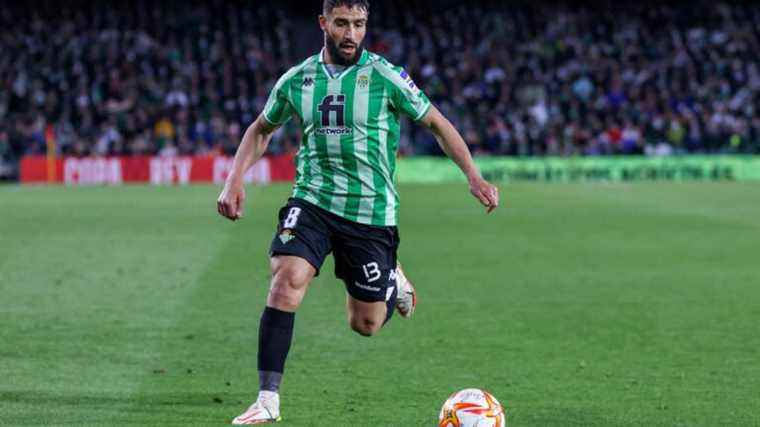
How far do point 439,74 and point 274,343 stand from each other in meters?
37.5

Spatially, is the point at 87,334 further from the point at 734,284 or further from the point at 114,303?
the point at 734,284

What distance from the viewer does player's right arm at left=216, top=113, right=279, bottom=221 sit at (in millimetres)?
6891

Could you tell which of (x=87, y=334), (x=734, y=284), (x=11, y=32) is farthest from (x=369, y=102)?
(x=11, y=32)

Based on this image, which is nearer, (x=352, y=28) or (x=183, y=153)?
(x=352, y=28)

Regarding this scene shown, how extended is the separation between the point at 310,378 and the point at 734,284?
21.9 ft

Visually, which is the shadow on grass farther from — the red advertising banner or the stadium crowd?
the stadium crowd

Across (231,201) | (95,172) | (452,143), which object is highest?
(452,143)

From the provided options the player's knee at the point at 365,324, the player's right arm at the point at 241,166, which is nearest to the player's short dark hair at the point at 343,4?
the player's right arm at the point at 241,166

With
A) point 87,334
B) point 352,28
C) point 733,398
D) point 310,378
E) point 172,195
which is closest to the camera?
point 352,28

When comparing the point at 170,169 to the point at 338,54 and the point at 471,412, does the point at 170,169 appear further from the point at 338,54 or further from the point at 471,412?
the point at 471,412

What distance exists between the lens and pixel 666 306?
11883 mm

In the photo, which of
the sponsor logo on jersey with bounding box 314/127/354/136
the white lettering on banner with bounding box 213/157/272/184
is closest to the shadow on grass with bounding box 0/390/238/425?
the sponsor logo on jersey with bounding box 314/127/354/136

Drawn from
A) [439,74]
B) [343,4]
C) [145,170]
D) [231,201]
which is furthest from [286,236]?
[439,74]

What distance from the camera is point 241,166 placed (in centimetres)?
714
